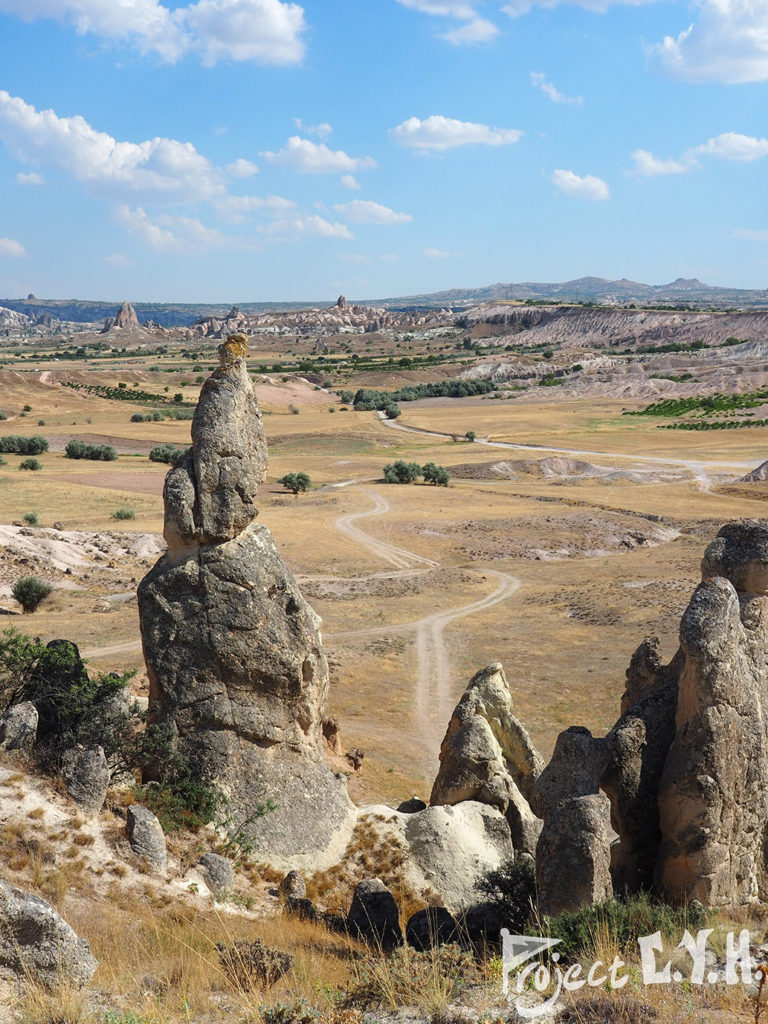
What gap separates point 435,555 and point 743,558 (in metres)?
31.2

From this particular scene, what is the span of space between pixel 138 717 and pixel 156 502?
39739 mm

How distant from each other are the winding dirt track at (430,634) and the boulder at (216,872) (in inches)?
360

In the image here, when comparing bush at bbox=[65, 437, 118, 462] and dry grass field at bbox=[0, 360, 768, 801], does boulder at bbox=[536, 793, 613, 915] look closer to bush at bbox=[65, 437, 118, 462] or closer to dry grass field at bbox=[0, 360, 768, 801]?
dry grass field at bbox=[0, 360, 768, 801]

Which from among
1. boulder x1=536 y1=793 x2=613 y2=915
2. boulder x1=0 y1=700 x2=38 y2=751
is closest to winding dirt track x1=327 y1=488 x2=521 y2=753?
boulder x1=0 y1=700 x2=38 y2=751

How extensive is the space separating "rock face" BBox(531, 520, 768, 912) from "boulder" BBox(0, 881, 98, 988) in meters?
4.74

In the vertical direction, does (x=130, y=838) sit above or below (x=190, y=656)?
below

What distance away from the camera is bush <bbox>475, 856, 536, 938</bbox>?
9.95 m

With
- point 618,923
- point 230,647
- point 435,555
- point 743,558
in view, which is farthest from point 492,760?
point 435,555

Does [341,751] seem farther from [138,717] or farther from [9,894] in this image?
[9,894]

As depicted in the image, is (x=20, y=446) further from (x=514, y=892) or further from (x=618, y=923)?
(x=618, y=923)

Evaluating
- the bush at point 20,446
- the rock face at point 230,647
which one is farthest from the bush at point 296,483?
the rock face at point 230,647

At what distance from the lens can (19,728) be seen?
11.3 metres

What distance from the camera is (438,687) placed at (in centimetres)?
2397

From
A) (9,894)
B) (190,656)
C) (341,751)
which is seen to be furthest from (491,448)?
(9,894)
